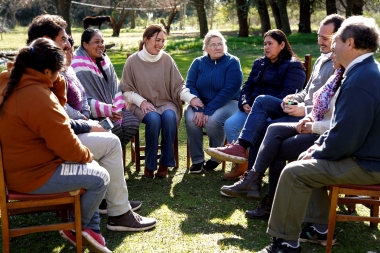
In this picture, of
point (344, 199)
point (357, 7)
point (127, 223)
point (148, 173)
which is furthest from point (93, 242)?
point (357, 7)

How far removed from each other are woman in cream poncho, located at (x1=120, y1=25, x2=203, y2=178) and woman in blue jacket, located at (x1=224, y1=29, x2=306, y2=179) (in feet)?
1.54

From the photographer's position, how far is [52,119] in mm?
2619

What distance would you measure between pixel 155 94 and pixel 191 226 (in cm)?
169

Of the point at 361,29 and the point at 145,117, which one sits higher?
the point at 361,29

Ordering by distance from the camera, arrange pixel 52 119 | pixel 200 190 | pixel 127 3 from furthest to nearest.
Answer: pixel 127 3 → pixel 200 190 → pixel 52 119

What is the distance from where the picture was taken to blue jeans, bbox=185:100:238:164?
4711 millimetres

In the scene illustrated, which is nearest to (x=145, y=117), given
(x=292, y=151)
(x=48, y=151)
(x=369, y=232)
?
(x=292, y=151)

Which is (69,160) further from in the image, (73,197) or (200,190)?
(200,190)

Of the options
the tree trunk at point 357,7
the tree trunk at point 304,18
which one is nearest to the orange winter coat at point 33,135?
the tree trunk at point 357,7

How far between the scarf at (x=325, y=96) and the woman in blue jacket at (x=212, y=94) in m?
1.35

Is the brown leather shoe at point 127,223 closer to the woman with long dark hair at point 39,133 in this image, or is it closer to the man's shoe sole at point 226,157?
the woman with long dark hair at point 39,133

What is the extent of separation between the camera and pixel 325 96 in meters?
3.42

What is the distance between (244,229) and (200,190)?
2.99ft

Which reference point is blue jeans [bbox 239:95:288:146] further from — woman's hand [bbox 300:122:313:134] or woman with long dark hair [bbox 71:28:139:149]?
woman with long dark hair [bbox 71:28:139:149]
